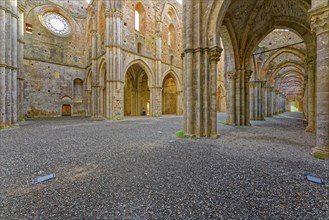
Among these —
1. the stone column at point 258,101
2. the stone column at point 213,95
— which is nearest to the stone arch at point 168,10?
the stone column at point 258,101

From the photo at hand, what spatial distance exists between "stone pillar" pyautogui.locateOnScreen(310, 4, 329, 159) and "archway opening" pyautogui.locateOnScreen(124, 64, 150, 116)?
2537cm

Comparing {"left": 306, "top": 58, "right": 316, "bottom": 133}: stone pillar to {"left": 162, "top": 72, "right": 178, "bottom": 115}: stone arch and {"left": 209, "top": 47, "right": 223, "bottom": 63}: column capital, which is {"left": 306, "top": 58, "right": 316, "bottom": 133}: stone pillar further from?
{"left": 162, "top": 72, "right": 178, "bottom": 115}: stone arch

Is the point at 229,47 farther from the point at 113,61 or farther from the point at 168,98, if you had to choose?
the point at 168,98

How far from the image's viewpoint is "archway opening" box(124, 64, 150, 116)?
28.1 metres

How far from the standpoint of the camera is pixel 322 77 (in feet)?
13.2

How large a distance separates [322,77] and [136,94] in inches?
1028

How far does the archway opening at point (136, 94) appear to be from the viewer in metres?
28.1

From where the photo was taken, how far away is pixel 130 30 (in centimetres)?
1912

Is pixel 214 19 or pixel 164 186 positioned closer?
pixel 164 186

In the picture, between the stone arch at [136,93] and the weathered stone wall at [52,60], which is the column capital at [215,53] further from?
the weathered stone wall at [52,60]

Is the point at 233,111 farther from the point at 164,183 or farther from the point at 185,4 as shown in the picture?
the point at 164,183

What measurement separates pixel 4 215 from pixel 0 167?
7.75 ft

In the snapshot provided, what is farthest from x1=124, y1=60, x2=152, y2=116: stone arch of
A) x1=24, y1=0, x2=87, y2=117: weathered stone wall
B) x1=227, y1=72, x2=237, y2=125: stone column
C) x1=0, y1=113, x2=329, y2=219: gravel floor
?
x1=0, y1=113, x2=329, y2=219: gravel floor

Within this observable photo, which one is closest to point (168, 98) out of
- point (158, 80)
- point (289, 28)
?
point (158, 80)
